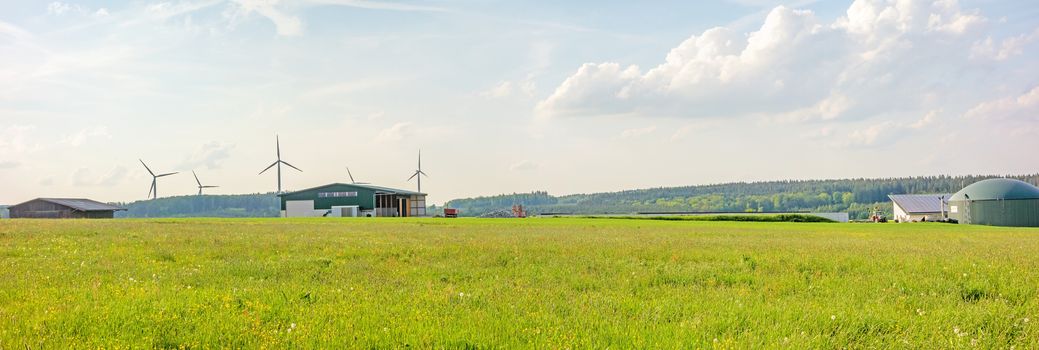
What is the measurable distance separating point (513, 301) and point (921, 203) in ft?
488

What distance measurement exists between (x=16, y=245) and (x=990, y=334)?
27.3m

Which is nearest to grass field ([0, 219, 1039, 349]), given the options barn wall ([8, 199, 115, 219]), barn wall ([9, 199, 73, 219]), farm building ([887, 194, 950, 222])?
barn wall ([8, 199, 115, 219])

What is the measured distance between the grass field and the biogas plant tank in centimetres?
8195

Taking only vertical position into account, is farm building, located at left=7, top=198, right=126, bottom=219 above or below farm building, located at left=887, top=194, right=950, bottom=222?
above

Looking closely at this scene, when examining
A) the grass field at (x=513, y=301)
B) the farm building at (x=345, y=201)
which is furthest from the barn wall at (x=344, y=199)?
the grass field at (x=513, y=301)

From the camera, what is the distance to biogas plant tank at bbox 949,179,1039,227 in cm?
8512

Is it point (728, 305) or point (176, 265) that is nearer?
point (728, 305)

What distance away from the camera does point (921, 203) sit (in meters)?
136

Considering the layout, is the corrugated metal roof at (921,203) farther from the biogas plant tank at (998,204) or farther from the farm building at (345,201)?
the farm building at (345,201)

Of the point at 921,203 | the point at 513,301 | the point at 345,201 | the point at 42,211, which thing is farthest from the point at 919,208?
the point at 42,211

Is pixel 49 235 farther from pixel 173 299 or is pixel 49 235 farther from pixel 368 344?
pixel 368 344

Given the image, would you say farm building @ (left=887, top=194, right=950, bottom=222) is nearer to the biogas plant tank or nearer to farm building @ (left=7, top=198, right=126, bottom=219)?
the biogas plant tank

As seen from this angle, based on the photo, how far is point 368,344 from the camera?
8695mm

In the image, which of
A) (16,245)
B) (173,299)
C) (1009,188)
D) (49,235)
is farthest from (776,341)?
(1009,188)
